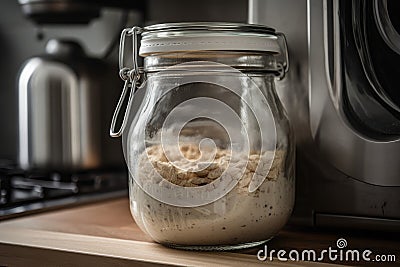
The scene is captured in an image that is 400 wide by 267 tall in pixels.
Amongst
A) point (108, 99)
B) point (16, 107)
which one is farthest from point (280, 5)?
point (16, 107)

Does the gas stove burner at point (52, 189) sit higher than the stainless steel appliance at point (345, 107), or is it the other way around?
the stainless steel appliance at point (345, 107)

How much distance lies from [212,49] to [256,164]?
0.41 feet

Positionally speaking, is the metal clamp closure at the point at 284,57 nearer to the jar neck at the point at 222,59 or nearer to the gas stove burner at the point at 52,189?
the jar neck at the point at 222,59

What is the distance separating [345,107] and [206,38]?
0.63 feet

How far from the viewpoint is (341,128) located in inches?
31.8

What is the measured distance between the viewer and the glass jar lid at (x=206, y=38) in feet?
2.41

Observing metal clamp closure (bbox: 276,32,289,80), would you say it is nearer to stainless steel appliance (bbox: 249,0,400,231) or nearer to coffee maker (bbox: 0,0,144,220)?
stainless steel appliance (bbox: 249,0,400,231)

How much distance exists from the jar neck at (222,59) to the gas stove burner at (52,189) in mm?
329

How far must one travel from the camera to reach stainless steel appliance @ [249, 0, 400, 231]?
792 millimetres

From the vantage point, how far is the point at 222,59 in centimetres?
75

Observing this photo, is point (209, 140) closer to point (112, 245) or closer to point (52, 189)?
point (112, 245)

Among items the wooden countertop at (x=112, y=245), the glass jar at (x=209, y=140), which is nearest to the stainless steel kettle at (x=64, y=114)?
the wooden countertop at (x=112, y=245)

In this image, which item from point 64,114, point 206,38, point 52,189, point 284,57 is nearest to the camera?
point 206,38

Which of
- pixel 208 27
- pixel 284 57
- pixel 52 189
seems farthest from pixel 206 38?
pixel 52 189
